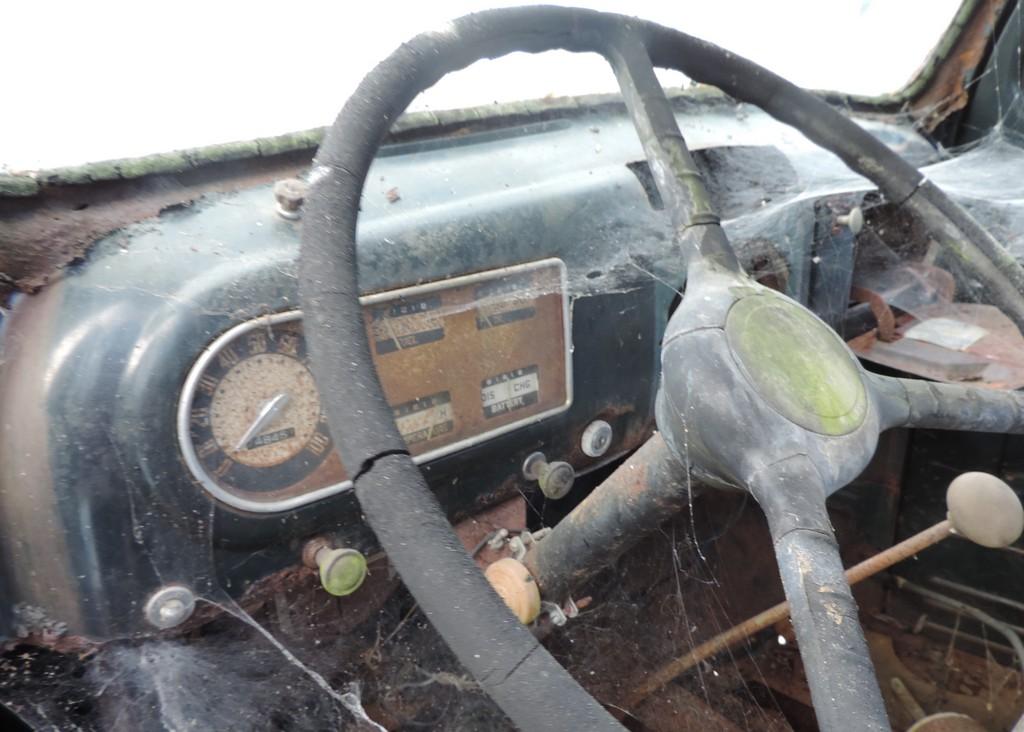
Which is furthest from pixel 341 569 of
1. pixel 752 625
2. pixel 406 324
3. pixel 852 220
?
pixel 852 220

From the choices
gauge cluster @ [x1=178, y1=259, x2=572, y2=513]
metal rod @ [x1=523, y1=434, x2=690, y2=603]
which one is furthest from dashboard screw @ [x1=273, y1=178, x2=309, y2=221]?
metal rod @ [x1=523, y1=434, x2=690, y2=603]

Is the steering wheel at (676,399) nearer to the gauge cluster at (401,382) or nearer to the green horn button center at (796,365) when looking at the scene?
the green horn button center at (796,365)

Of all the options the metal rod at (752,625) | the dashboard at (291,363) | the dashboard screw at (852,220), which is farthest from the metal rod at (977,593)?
the dashboard at (291,363)

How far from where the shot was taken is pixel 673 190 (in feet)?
3.02

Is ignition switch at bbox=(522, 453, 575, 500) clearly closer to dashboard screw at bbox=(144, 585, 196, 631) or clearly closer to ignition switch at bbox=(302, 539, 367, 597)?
ignition switch at bbox=(302, 539, 367, 597)

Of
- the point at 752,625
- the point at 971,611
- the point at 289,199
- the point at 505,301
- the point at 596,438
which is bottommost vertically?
the point at 971,611

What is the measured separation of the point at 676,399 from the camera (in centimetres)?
79

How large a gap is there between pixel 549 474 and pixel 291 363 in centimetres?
45

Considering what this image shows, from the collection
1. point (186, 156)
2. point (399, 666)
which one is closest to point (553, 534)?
point (399, 666)

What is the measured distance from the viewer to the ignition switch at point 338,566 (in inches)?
39.3

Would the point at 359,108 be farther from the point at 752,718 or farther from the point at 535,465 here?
the point at 752,718

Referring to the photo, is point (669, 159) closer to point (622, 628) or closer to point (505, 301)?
point (505, 301)

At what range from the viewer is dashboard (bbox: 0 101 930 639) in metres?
0.87

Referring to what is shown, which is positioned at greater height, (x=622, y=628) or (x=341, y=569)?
(x=341, y=569)
